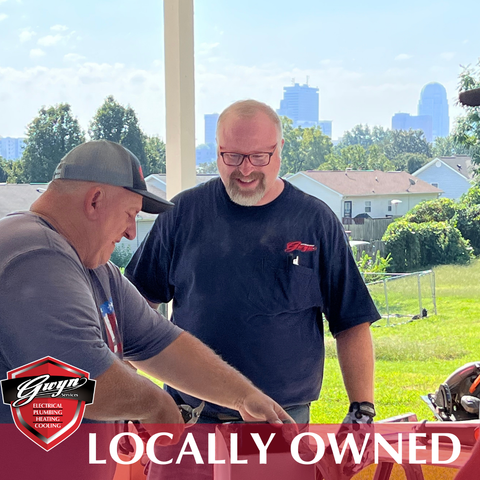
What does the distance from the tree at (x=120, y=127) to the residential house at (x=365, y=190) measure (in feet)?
2.43

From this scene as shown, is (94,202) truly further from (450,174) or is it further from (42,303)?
(450,174)

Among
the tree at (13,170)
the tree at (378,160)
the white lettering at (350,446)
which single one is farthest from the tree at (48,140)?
the white lettering at (350,446)

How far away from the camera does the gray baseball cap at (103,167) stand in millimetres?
1061

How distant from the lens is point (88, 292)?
1002 millimetres

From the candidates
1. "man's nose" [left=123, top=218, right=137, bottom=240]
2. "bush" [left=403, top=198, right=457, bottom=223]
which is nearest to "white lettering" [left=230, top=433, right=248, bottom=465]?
"man's nose" [left=123, top=218, right=137, bottom=240]

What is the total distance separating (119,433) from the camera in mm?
1288

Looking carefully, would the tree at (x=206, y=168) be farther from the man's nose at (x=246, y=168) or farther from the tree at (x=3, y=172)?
the man's nose at (x=246, y=168)

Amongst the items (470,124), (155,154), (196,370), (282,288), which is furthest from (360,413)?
(470,124)

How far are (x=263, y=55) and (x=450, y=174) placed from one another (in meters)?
1.13

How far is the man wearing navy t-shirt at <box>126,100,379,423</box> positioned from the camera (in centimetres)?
165

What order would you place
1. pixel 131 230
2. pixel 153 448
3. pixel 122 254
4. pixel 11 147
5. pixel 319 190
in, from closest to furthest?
pixel 131 230, pixel 153 448, pixel 122 254, pixel 11 147, pixel 319 190

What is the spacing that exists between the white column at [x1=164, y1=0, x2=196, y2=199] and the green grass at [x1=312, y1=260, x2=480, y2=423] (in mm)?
1352

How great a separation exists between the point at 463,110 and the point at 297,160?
0.90 meters

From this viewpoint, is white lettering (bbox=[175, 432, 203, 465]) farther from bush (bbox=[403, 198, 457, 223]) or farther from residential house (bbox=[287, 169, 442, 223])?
bush (bbox=[403, 198, 457, 223])
